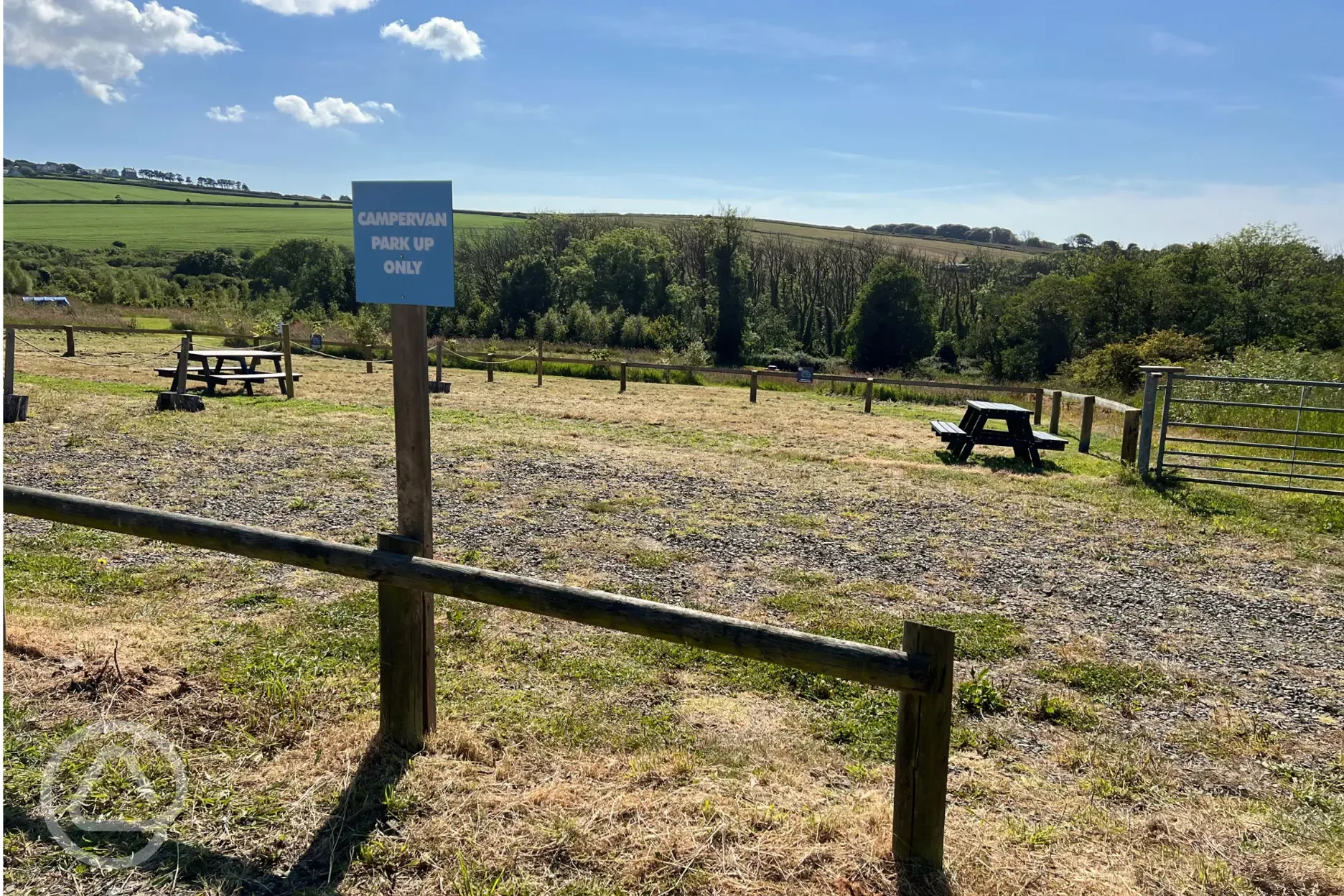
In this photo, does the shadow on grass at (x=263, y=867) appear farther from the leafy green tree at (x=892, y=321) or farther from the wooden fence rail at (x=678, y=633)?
the leafy green tree at (x=892, y=321)

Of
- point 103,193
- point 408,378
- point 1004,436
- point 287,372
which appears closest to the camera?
point 408,378

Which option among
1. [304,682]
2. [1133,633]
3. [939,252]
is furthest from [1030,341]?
[304,682]

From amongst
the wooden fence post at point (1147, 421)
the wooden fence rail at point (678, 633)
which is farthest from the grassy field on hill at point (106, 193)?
the wooden fence rail at point (678, 633)

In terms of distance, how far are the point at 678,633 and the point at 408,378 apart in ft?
4.95

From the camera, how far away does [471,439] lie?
1246 cm

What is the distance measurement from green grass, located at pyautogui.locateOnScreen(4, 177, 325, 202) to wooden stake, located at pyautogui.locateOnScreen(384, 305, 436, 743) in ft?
351

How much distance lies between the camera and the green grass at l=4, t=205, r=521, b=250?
7106cm

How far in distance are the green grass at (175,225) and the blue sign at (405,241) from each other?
7673 centimetres

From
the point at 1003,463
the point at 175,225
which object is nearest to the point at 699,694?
the point at 1003,463

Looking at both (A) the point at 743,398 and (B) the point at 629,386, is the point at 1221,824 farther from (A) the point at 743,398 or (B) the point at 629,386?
(B) the point at 629,386

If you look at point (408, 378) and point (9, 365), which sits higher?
point (408, 378)

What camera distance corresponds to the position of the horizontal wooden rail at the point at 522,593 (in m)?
2.77

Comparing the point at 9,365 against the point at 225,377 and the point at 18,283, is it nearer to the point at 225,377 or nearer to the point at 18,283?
the point at 225,377

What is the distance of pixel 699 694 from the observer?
4426 mm
